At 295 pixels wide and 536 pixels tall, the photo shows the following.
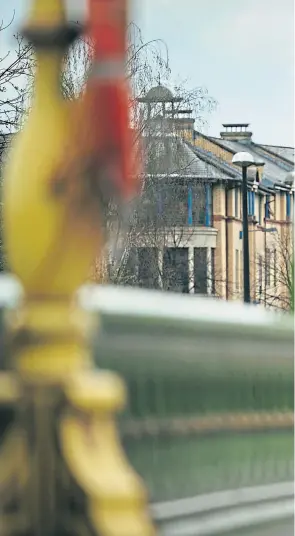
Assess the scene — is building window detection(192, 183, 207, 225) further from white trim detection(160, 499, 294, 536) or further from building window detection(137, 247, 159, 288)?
white trim detection(160, 499, 294, 536)

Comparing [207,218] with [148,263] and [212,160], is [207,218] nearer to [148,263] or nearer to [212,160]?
[212,160]

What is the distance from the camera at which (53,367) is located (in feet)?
3.67

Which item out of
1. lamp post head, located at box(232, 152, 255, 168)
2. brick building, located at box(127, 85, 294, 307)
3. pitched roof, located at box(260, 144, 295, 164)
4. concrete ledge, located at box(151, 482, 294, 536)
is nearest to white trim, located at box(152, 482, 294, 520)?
concrete ledge, located at box(151, 482, 294, 536)

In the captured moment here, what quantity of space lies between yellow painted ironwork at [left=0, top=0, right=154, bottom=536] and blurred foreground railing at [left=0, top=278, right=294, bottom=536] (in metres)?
0.03

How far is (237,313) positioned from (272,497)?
0.76 ft

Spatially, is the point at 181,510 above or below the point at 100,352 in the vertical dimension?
below

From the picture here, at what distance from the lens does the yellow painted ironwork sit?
1093 mm

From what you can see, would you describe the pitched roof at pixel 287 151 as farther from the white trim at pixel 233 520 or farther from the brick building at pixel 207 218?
the white trim at pixel 233 520

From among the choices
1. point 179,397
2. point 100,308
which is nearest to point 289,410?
point 179,397

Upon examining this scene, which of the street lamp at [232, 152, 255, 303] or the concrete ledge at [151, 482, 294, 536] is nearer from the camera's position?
the concrete ledge at [151, 482, 294, 536]

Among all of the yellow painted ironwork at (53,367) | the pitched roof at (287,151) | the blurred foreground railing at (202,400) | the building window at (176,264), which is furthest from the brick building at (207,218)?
the yellow painted ironwork at (53,367)

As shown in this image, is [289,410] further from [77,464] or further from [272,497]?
[77,464]

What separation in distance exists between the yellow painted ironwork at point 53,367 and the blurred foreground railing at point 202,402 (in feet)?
0.11

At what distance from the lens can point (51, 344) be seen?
113 centimetres
